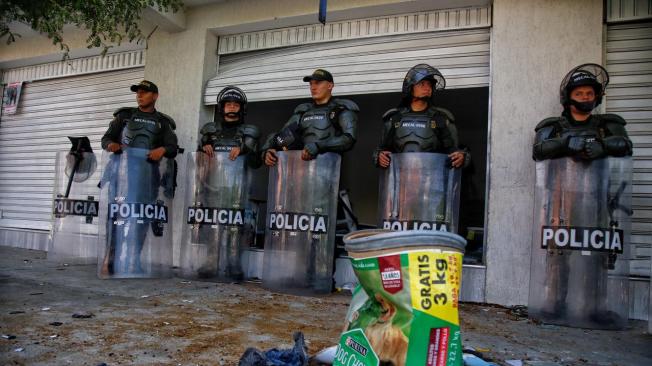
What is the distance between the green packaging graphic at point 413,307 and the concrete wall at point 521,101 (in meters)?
3.02

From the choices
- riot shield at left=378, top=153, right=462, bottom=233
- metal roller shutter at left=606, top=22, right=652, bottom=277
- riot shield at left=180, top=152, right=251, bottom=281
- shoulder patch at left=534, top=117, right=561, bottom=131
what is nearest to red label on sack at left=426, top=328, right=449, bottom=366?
riot shield at left=378, top=153, right=462, bottom=233

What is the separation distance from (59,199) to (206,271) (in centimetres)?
248

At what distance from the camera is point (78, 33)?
7590 millimetres

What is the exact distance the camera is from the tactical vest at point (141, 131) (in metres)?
5.40

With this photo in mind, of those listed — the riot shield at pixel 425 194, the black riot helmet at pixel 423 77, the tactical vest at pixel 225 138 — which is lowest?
the riot shield at pixel 425 194

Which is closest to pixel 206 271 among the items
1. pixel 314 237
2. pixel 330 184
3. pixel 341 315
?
pixel 314 237

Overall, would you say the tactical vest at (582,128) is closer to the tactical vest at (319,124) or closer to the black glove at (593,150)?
the black glove at (593,150)

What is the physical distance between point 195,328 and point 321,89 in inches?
114

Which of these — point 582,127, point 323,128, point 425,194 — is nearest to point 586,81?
point 582,127

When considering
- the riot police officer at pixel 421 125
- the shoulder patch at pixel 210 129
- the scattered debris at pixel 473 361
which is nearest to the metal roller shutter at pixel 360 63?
the riot police officer at pixel 421 125

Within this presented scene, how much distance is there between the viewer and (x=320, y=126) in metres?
4.91

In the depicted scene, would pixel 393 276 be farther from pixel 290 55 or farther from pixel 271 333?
pixel 290 55

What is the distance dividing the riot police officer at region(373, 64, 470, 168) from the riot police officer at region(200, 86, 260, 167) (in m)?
1.54

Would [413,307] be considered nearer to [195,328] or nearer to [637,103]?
[195,328]
